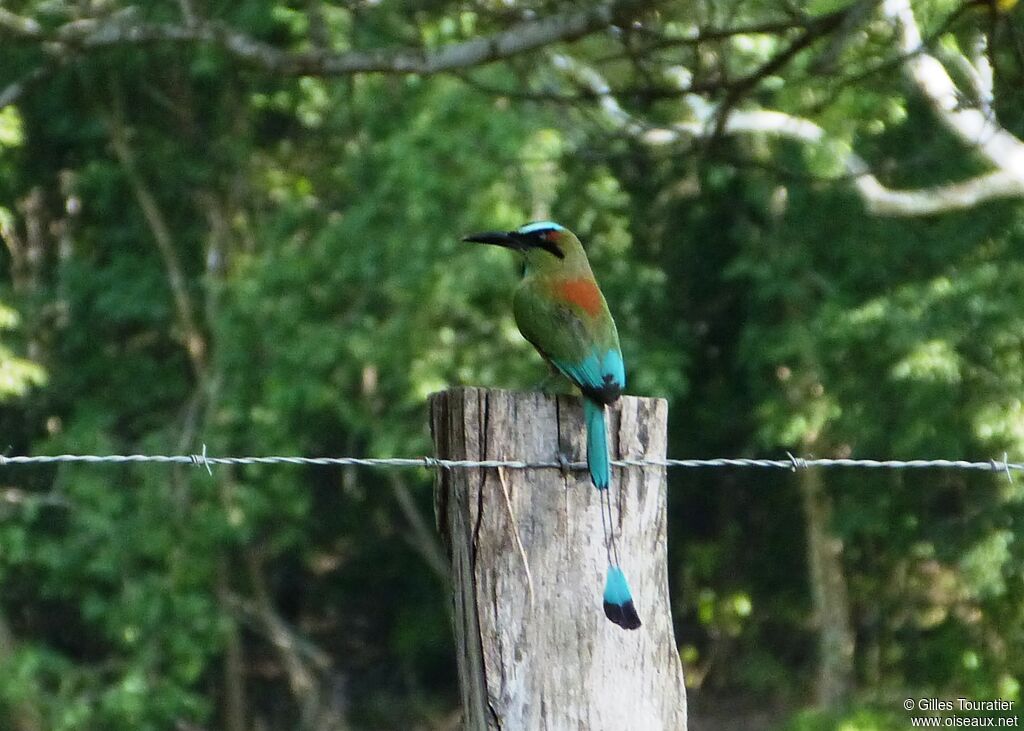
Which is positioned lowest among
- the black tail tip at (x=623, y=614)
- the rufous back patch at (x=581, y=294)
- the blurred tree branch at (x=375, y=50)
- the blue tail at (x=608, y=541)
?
the black tail tip at (x=623, y=614)

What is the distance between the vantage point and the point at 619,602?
2430 millimetres

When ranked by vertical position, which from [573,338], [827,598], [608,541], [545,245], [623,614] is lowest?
[827,598]

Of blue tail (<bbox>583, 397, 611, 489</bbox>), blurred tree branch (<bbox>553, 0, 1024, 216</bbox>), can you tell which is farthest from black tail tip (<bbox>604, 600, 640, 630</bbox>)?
blurred tree branch (<bbox>553, 0, 1024, 216</bbox>)

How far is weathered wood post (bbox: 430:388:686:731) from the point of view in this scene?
2408 millimetres

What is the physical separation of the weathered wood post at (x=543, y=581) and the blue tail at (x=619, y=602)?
0.6 inches

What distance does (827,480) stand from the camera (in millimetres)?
9727

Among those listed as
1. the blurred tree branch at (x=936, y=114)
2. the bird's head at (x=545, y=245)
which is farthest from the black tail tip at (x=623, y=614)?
the blurred tree branch at (x=936, y=114)

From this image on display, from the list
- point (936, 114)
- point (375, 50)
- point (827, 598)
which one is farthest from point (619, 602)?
point (827, 598)

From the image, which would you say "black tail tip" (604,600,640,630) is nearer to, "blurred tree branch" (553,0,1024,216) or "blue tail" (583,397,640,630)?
"blue tail" (583,397,640,630)

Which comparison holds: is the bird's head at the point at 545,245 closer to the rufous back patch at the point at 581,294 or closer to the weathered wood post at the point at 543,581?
the rufous back patch at the point at 581,294

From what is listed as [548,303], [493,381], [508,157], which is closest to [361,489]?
[493,381]

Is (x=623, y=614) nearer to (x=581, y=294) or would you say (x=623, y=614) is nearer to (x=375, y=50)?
(x=581, y=294)

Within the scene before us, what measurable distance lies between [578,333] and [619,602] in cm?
128

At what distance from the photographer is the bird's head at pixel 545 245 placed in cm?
413
